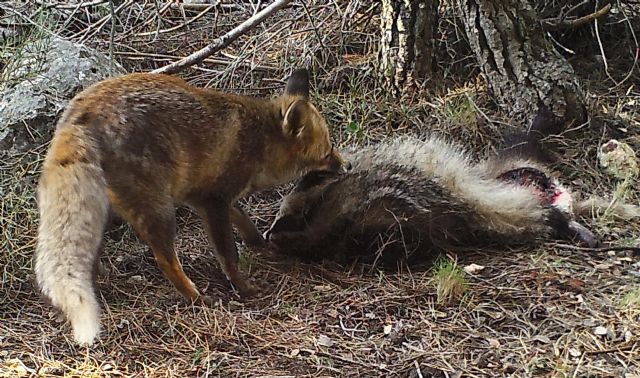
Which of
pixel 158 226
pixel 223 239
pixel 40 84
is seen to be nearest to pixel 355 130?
pixel 223 239

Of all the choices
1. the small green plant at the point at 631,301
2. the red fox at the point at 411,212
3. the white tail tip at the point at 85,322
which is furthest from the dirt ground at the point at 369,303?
the white tail tip at the point at 85,322

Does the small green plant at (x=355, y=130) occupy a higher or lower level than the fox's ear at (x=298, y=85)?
lower

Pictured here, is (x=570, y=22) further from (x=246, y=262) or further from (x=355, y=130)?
(x=246, y=262)

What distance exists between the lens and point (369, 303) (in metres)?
3.55

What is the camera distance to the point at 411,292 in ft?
11.9

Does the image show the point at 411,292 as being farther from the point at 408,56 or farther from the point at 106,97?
the point at 408,56

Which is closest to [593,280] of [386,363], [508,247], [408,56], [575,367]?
[508,247]

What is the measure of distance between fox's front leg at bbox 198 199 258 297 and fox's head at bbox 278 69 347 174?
60cm

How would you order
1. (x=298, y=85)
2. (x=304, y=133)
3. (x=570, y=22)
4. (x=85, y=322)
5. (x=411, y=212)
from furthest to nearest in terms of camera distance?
(x=570, y=22) → (x=298, y=85) → (x=304, y=133) → (x=411, y=212) → (x=85, y=322)

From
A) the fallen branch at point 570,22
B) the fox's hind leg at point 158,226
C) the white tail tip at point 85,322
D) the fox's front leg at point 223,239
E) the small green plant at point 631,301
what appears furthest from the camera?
the fallen branch at point 570,22

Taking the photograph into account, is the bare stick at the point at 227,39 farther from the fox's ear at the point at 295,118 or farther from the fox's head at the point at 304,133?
the fox's ear at the point at 295,118

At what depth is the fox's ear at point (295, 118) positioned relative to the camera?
400 cm

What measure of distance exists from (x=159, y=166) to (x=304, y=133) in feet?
3.20

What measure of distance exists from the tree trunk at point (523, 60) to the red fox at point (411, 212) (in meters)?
0.73
